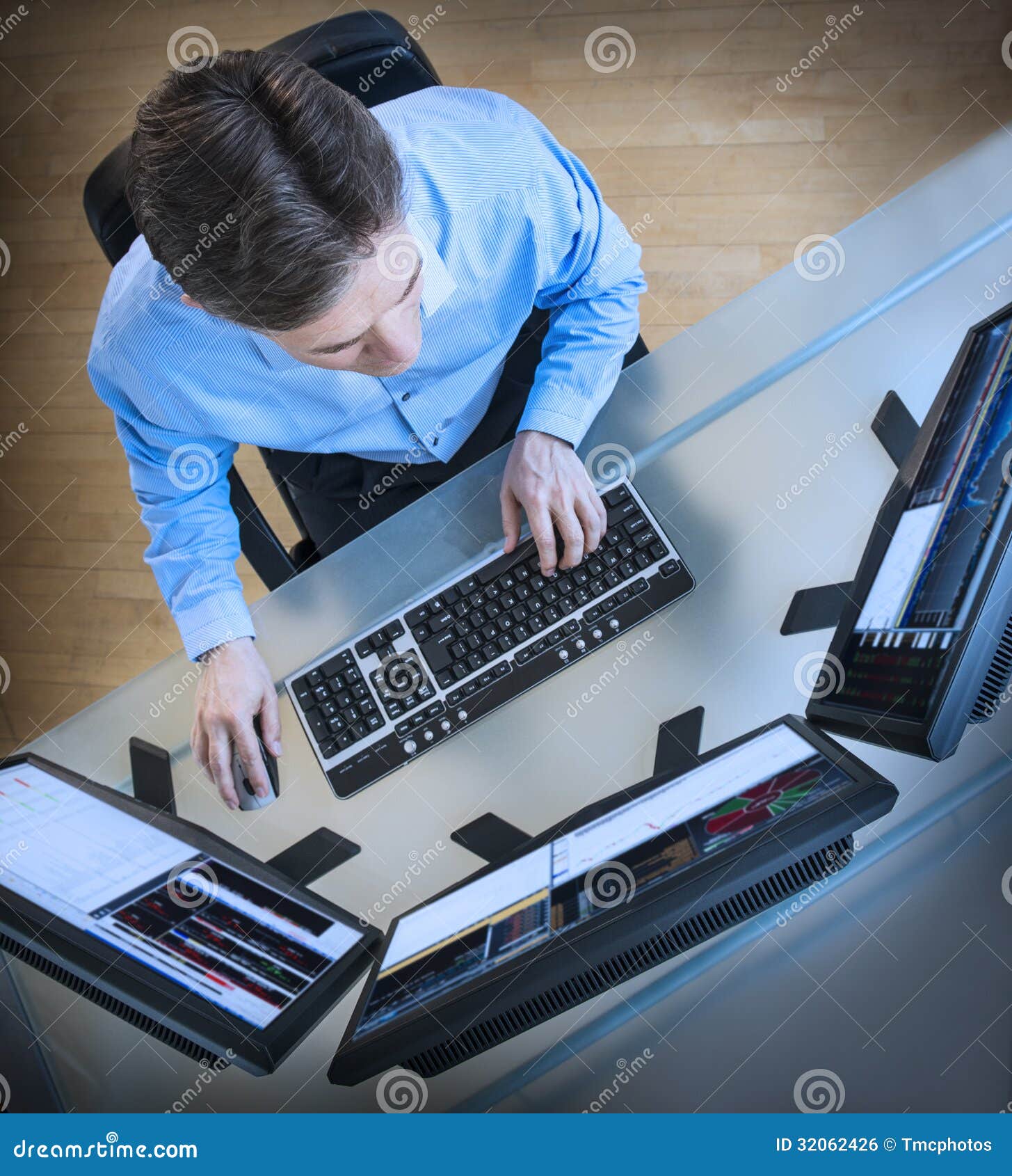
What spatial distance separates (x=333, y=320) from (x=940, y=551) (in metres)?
0.61

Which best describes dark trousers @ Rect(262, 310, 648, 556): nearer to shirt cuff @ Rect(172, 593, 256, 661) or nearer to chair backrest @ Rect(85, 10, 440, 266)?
shirt cuff @ Rect(172, 593, 256, 661)

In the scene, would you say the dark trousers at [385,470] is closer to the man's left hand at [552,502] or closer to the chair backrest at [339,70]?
the man's left hand at [552,502]

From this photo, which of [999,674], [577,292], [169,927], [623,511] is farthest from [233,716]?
[999,674]

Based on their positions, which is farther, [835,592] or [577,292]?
[577,292]

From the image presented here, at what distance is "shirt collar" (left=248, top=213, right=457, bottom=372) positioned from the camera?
3.26 ft

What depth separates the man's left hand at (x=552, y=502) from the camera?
103 cm

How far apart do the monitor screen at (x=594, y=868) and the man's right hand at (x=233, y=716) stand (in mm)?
288

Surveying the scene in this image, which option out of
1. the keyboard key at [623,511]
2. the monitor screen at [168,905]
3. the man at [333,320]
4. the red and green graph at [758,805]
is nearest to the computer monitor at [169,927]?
the monitor screen at [168,905]

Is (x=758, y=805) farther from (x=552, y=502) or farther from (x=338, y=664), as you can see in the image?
(x=338, y=664)

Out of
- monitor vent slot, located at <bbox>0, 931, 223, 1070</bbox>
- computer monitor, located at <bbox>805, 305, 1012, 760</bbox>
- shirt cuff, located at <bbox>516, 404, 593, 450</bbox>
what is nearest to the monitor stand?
computer monitor, located at <bbox>805, 305, 1012, 760</bbox>

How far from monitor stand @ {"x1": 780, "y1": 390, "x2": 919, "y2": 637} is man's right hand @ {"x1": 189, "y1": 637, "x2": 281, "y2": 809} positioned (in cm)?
64

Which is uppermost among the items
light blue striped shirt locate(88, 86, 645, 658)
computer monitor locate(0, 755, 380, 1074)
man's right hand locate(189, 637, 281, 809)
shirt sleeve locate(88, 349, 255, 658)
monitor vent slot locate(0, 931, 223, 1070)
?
light blue striped shirt locate(88, 86, 645, 658)

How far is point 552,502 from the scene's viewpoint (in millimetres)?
1026
